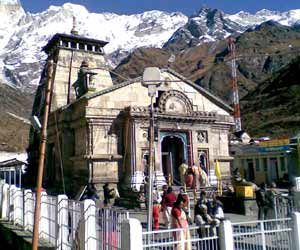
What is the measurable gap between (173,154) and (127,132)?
4588 millimetres

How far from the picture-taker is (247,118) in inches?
3752

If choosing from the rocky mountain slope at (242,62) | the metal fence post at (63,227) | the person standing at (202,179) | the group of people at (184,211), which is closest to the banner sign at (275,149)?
the person standing at (202,179)

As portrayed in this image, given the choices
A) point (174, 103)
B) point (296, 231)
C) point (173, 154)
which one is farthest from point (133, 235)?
point (173, 154)

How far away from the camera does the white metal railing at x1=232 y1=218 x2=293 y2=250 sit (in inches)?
359

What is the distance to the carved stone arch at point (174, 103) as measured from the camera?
26.5 metres

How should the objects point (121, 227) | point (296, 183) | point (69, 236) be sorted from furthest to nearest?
point (296, 183)
point (69, 236)
point (121, 227)

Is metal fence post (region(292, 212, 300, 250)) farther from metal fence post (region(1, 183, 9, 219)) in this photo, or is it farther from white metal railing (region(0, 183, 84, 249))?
metal fence post (region(1, 183, 9, 219))

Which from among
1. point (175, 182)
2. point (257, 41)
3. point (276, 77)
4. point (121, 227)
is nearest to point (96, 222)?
point (121, 227)

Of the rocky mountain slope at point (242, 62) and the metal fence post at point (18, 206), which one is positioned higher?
the rocky mountain slope at point (242, 62)

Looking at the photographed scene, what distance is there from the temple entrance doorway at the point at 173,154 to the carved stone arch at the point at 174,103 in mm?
1668

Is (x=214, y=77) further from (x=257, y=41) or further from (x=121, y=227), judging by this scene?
(x=121, y=227)

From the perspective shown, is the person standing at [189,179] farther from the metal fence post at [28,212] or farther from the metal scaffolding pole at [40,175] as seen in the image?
the metal scaffolding pole at [40,175]

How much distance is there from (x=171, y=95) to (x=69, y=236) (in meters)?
16.7

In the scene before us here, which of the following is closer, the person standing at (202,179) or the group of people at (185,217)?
the group of people at (185,217)
